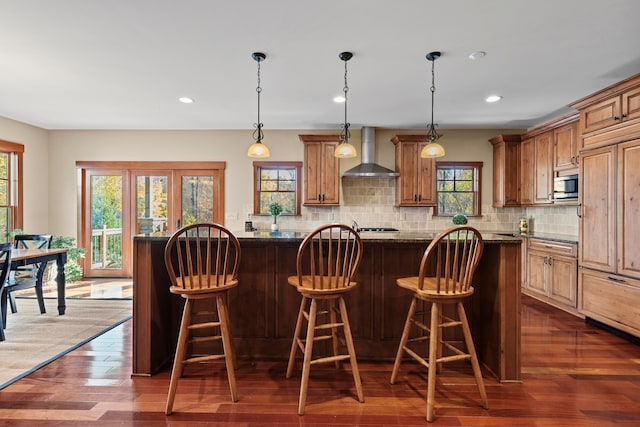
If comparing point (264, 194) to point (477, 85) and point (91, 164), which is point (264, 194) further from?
point (477, 85)

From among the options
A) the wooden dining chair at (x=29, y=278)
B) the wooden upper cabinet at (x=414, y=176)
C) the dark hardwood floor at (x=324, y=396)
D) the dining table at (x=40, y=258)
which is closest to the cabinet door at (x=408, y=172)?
the wooden upper cabinet at (x=414, y=176)

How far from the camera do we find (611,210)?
3318mm

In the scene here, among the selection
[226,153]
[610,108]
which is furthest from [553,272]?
[226,153]

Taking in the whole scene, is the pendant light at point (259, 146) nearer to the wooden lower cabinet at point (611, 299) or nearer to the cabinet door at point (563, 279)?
the wooden lower cabinet at point (611, 299)

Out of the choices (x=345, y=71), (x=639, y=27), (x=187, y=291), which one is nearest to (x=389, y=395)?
(x=187, y=291)

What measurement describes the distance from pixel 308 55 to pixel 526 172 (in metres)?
3.96

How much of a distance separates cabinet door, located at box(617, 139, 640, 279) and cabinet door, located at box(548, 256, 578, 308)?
79cm

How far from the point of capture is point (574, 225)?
465 centimetres

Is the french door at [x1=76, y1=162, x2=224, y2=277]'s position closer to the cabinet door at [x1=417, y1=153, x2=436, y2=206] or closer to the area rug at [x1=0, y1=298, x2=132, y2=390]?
the area rug at [x1=0, y1=298, x2=132, y2=390]

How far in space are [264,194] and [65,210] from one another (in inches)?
134

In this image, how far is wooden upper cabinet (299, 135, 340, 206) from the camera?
541cm

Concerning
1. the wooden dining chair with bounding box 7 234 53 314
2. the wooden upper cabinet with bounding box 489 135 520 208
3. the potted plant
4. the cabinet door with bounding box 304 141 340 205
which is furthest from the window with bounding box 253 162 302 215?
the wooden upper cabinet with bounding box 489 135 520 208

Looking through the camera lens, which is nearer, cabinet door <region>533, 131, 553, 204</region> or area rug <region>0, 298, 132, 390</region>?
area rug <region>0, 298, 132, 390</region>

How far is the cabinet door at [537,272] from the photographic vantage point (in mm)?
4500
